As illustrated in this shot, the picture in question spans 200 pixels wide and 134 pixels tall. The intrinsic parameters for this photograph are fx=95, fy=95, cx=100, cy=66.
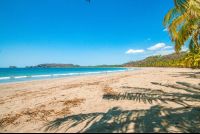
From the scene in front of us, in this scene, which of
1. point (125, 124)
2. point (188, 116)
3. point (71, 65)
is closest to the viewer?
point (125, 124)

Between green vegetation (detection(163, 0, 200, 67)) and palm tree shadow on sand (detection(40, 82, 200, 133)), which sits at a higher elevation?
green vegetation (detection(163, 0, 200, 67))

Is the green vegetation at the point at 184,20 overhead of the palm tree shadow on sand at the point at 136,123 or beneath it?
overhead

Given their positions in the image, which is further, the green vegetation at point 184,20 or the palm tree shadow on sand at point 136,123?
the green vegetation at point 184,20

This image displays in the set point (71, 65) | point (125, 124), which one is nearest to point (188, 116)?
point (125, 124)

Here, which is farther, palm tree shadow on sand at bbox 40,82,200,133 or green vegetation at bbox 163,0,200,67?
green vegetation at bbox 163,0,200,67

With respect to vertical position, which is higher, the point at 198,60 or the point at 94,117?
the point at 198,60

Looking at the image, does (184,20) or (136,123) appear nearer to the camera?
(136,123)

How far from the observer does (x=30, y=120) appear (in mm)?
2934

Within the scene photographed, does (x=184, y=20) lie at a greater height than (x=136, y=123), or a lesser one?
greater

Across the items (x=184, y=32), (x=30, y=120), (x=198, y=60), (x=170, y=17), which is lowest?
(x=30, y=120)

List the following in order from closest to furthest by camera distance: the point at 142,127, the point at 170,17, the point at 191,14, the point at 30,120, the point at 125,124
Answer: the point at 142,127
the point at 125,124
the point at 30,120
the point at 191,14
the point at 170,17

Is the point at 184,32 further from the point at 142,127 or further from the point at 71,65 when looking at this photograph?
the point at 71,65

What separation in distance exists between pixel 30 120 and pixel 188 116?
4.56 m

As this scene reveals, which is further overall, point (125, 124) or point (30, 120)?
point (30, 120)
